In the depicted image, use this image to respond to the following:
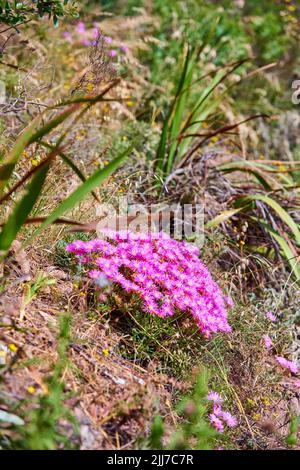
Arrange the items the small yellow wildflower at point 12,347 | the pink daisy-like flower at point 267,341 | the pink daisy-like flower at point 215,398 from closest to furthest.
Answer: the small yellow wildflower at point 12,347
the pink daisy-like flower at point 215,398
the pink daisy-like flower at point 267,341

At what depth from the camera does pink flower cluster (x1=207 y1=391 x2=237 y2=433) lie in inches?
94.9

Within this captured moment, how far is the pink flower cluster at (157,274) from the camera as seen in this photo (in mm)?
2662

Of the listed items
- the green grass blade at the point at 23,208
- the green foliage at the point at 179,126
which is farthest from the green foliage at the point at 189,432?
the green foliage at the point at 179,126

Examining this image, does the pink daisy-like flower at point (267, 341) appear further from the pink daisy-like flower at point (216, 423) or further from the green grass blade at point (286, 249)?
the pink daisy-like flower at point (216, 423)

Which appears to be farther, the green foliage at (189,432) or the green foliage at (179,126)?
the green foliage at (179,126)

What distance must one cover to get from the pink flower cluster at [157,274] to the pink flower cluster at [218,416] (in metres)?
0.29

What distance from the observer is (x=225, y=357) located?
2943mm

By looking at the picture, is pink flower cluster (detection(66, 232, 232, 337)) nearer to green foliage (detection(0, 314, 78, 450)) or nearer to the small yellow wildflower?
the small yellow wildflower

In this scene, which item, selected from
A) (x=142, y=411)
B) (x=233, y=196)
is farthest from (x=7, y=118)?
(x=142, y=411)

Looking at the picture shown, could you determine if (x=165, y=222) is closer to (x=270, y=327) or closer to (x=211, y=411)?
(x=270, y=327)

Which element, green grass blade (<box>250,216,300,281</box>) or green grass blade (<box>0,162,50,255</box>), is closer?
green grass blade (<box>0,162,50,255</box>)

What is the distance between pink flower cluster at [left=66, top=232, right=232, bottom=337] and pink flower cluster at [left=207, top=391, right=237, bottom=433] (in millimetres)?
289

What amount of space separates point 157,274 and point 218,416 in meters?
0.67

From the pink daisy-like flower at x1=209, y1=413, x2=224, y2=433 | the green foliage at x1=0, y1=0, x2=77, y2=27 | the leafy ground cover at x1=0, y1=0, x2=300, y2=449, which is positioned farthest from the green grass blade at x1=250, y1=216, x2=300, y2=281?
the green foliage at x1=0, y1=0, x2=77, y2=27
